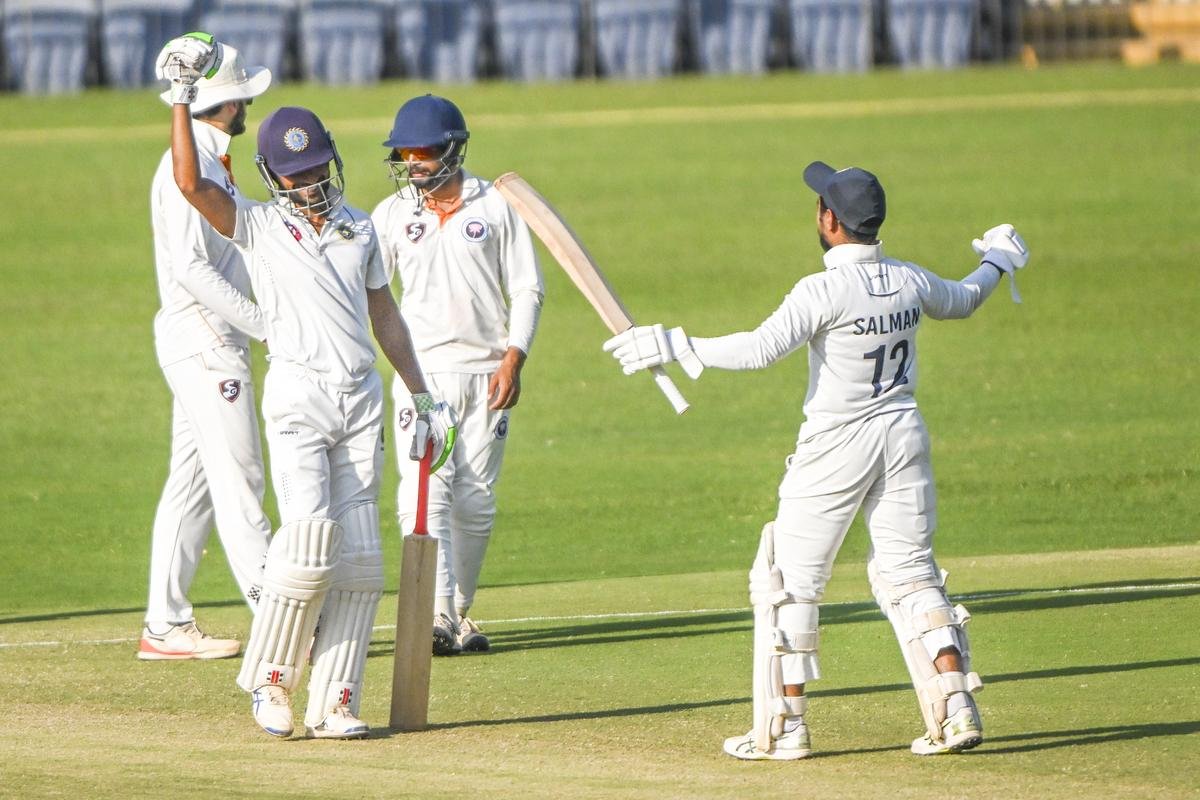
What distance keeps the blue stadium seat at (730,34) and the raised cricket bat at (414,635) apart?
1063 inches

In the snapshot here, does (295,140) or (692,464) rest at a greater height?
(295,140)

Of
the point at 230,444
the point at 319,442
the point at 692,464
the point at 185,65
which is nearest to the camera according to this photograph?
the point at 319,442

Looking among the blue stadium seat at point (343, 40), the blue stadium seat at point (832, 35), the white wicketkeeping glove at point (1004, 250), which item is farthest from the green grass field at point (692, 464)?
the white wicketkeeping glove at point (1004, 250)

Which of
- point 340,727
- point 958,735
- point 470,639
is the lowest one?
point 470,639

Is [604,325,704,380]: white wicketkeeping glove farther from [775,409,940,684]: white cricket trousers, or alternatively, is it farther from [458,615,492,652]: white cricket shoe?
[458,615,492,652]: white cricket shoe

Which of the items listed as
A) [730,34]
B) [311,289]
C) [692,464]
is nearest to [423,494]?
[311,289]

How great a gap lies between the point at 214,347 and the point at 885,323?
2.93m

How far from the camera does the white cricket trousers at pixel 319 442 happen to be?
698cm

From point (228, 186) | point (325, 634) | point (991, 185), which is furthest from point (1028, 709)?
point (991, 185)

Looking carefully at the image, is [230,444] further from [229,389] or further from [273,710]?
[273,710]

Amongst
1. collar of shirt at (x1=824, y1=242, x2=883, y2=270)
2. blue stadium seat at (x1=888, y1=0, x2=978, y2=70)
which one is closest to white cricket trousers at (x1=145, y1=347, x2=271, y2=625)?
collar of shirt at (x1=824, y1=242, x2=883, y2=270)

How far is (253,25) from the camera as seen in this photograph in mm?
32500

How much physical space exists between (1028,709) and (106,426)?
11683 mm

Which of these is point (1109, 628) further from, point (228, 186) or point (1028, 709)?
point (228, 186)
